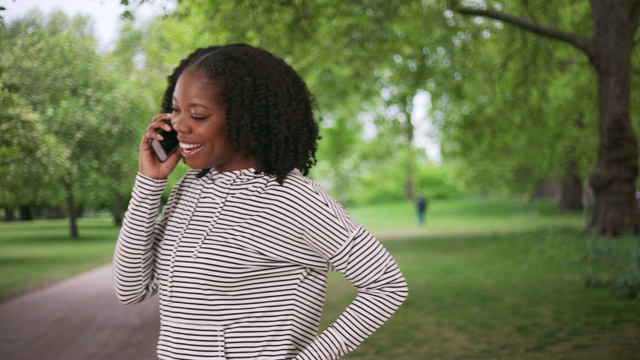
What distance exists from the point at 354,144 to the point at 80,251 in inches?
1572

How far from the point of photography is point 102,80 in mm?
9578

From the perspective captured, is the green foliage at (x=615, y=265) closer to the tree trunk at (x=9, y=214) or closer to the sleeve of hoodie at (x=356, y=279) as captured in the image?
the tree trunk at (x=9, y=214)

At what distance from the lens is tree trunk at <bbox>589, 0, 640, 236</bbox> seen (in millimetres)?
14227

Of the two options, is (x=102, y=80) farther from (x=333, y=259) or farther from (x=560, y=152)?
(x=560, y=152)

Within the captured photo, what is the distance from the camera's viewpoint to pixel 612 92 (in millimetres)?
14562

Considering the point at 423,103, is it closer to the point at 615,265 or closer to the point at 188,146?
the point at 615,265

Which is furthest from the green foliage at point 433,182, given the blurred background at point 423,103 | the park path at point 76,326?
the park path at point 76,326

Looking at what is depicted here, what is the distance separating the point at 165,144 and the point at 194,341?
1.52 ft

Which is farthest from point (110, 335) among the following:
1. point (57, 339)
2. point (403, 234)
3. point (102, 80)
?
point (403, 234)

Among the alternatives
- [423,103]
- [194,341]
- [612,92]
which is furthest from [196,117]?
[423,103]

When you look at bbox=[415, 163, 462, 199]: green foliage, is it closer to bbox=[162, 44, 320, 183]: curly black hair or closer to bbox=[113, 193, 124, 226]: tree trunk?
bbox=[113, 193, 124, 226]: tree trunk

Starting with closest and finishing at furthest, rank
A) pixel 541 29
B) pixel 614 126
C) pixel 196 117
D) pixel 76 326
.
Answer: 1. pixel 196 117
2. pixel 76 326
3. pixel 541 29
4. pixel 614 126

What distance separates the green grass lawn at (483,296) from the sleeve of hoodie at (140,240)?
5.13m

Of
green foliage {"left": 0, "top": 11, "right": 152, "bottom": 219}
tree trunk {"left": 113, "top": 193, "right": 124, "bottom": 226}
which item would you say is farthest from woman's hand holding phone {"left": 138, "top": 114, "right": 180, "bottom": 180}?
tree trunk {"left": 113, "top": 193, "right": 124, "bottom": 226}
